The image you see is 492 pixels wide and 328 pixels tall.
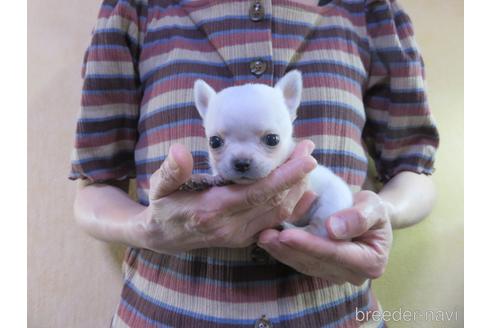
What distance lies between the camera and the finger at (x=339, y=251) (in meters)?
0.49

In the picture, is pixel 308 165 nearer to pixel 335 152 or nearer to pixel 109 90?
pixel 335 152

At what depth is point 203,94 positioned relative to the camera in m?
0.53

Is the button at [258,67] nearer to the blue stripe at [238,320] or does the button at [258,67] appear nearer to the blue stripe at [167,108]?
the blue stripe at [167,108]

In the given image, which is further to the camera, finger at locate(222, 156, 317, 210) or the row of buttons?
the row of buttons

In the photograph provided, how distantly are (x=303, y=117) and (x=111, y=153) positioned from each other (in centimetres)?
36

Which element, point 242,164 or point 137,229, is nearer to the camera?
point 242,164

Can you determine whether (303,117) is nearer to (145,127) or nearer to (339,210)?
(339,210)

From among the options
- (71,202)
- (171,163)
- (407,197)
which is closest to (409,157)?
(407,197)

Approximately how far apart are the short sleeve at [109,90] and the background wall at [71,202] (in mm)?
254

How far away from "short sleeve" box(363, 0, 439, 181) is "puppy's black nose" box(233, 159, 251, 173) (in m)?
0.41

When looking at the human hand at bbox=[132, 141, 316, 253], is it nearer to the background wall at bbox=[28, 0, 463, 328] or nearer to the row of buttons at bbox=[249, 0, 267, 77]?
the row of buttons at bbox=[249, 0, 267, 77]

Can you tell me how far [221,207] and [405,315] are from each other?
0.55 metres

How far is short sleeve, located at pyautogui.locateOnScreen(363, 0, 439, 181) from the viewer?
28.2 inches

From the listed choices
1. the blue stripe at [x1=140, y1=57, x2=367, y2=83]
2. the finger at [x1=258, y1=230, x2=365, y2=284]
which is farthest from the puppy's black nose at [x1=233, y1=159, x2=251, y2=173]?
the blue stripe at [x1=140, y1=57, x2=367, y2=83]
